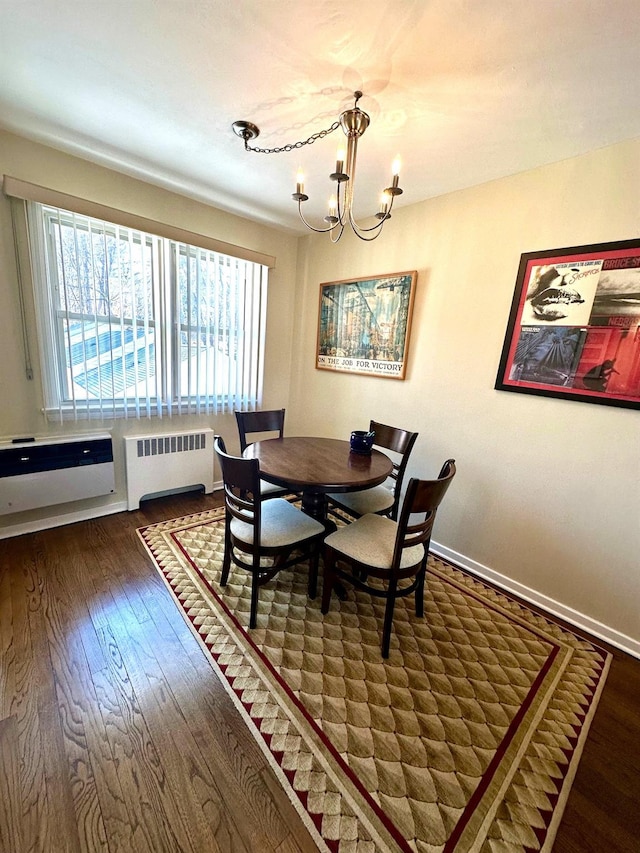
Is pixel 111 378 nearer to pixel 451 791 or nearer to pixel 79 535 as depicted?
pixel 79 535

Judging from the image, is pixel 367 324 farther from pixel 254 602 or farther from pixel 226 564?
pixel 254 602

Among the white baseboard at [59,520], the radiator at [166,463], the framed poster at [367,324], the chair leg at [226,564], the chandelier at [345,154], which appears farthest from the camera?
the radiator at [166,463]

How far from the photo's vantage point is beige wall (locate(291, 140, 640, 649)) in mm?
1721

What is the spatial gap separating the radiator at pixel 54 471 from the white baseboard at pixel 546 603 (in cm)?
260

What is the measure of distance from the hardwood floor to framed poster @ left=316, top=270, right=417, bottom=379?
7.12ft

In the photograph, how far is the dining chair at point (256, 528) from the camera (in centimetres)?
153

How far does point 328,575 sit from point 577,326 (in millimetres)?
1880

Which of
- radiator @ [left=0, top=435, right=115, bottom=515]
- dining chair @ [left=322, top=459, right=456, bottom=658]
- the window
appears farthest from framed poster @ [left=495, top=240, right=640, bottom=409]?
radiator @ [left=0, top=435, right=115, bottom=515]

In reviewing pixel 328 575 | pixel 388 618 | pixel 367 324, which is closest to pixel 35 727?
pixel 328 575

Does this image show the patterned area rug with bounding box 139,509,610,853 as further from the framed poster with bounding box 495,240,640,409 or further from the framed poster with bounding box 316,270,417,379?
the framed poster with bounding box 316,270,417,379

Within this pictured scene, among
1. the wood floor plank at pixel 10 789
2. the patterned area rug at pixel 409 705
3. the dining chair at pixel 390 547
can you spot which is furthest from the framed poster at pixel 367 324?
the wood floor plank at pixel 10 789

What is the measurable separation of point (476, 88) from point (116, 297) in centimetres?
238

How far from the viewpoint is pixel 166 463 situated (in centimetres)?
283

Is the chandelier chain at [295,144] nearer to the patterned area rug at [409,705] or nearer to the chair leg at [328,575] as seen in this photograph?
the chair leg at [328,575]
